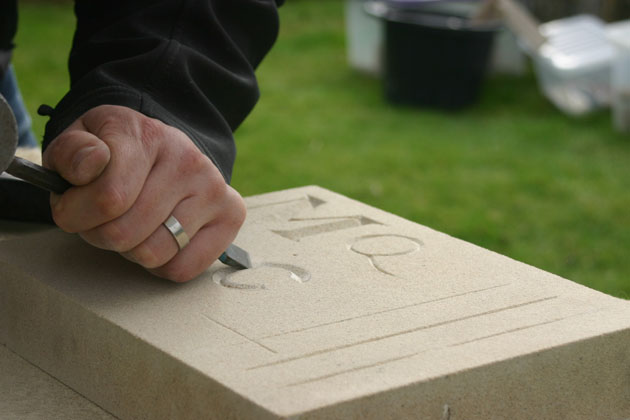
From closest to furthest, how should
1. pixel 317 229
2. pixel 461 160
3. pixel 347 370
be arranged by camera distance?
pixel 347 370 → pixel 317 229 → pixel 461 160

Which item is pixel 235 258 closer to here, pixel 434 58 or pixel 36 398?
pixel 36 398

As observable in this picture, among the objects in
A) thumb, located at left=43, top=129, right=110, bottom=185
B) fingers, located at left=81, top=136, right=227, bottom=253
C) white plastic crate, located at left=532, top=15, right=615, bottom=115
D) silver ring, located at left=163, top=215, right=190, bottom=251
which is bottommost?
white plastic crate, located at left=532, top=15, right=615, bottom=115

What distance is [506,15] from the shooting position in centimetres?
357

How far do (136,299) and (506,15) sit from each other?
306 centimetres

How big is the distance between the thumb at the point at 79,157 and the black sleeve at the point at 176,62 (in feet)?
0.29

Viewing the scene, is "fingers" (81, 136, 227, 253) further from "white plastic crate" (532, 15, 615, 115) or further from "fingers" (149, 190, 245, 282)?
"white plastic crate" (532, 15, 615, 115)

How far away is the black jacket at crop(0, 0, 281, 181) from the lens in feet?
2.89

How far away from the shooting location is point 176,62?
924 mm

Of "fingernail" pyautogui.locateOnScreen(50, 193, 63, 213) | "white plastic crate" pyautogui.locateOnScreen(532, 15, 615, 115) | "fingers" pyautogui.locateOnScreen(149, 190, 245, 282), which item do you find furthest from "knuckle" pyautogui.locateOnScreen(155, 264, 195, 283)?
"white plastic crate" pyautogui.locateOnScreen(532, 15, 615, 115)

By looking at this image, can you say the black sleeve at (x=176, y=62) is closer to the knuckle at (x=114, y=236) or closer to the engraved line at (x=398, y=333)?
the knuckle at (x=114, y=236)

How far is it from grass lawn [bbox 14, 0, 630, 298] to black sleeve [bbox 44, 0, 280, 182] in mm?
1314

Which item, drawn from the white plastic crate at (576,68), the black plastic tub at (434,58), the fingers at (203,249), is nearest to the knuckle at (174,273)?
the fingers at (203,249)

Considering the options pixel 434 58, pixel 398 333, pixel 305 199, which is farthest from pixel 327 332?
pixel 434 58

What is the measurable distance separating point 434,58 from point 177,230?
9.53 ft
